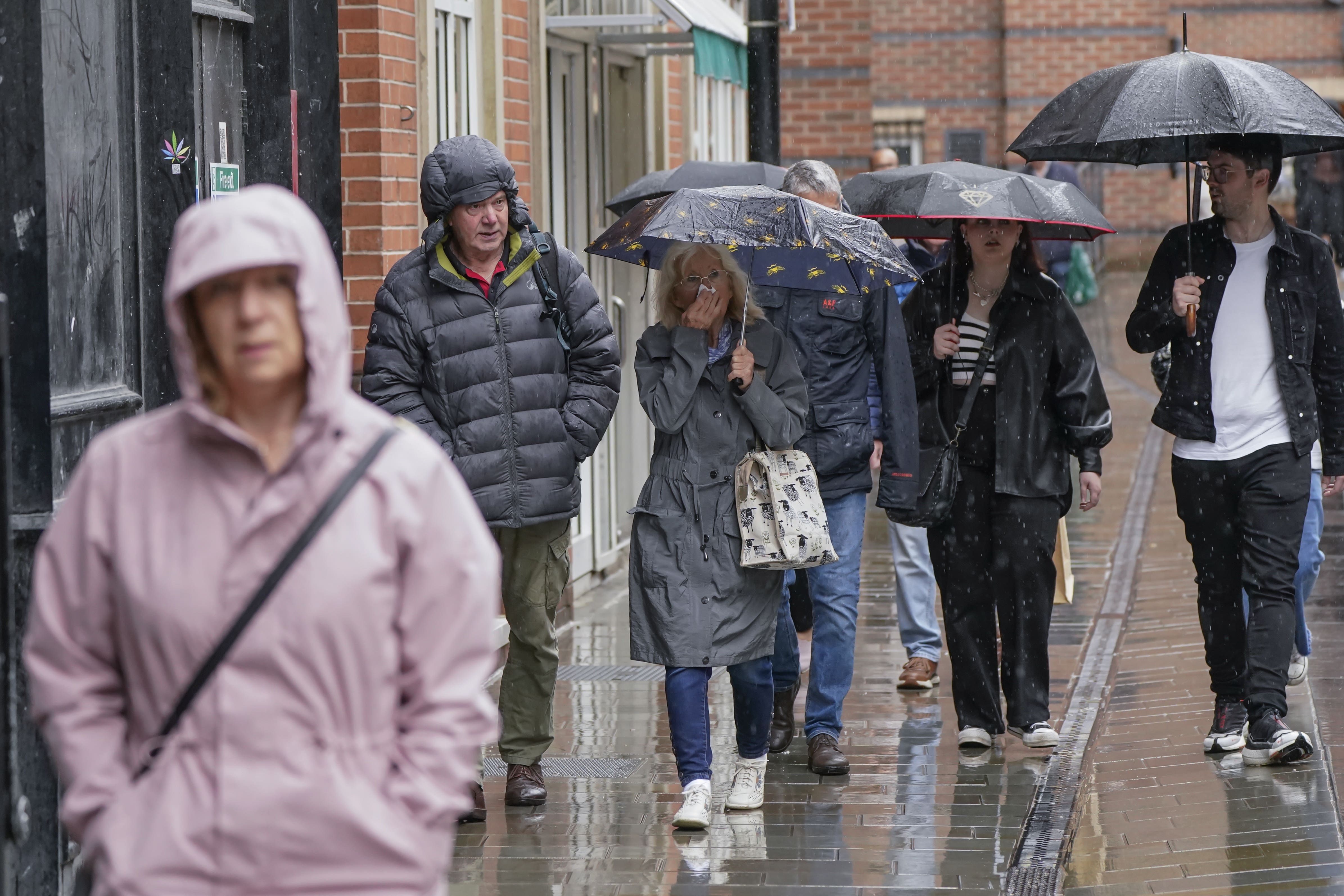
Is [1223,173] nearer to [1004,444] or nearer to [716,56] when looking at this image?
[1004,444]

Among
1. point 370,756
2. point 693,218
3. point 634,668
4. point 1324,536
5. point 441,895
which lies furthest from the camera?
point 1324,536

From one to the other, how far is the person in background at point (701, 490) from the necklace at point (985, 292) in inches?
42.0

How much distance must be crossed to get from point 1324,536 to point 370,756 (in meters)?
9.30

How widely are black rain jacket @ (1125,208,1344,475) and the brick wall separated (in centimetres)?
265

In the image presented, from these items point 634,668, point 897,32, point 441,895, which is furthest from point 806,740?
point 897,32

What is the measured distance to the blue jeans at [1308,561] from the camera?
23.5ft

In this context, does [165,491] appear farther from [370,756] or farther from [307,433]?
[370,756]

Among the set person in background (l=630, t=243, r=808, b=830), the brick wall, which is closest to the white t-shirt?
person in background (l=630, t=243, r=808, b=830)

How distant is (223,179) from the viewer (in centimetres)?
568


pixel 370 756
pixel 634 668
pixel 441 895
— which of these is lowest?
pixel 634 668

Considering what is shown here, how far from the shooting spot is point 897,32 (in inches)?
Answer: 1091

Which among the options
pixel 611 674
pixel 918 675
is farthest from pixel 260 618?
pixel 611 674

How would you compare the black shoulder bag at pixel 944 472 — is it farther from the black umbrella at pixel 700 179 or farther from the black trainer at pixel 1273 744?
the black umbrella at pixel 700 179

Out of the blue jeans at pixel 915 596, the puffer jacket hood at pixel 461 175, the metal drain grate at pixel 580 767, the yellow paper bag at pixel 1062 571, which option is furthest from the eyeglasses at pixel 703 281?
the blue jeans at pixel 915 596
